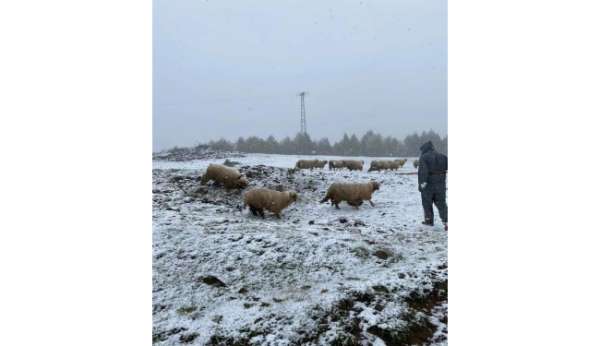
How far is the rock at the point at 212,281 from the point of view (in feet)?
6.84

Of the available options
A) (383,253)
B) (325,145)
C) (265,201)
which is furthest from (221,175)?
(383,253)

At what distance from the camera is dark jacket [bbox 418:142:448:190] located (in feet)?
8.55

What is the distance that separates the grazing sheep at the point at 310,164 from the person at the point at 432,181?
1320 mm

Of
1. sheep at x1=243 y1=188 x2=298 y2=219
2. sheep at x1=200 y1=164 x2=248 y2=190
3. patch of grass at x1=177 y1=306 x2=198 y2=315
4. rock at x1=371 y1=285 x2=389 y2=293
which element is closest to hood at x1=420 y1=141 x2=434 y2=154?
rock at x1=371 y1=285 x2=389 y2=293

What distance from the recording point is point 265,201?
141 inches

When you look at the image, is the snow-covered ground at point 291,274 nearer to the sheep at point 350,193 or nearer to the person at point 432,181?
the person at point 432,181

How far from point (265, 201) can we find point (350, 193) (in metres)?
1.05

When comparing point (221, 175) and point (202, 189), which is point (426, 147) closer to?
point (221, 175)

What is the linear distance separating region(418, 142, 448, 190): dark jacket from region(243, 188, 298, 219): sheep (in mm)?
1605

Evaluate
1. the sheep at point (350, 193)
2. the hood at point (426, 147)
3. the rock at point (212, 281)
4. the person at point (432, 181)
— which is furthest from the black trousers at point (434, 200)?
the rock at point (212, 281)
